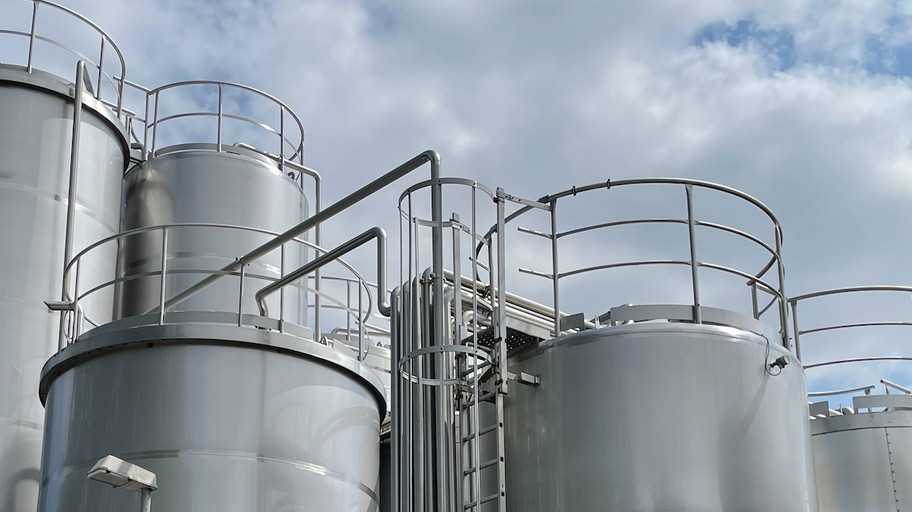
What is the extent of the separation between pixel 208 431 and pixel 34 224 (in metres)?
5.96

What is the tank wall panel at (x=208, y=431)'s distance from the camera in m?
12.9

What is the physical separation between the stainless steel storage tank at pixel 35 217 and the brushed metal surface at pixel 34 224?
1 centimetres

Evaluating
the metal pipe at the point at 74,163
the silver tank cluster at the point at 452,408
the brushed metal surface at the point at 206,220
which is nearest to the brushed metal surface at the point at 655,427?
the silver tank cluster at the point at 452,408

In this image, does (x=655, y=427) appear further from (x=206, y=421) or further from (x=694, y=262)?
(x=206, y=421)

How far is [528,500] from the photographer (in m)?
12.4

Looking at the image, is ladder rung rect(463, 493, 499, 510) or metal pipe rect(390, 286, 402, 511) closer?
ladder rung rect(463, 493, 499, 510)

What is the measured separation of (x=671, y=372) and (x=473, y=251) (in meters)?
2.45

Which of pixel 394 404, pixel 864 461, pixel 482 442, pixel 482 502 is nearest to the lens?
pixel 482 502

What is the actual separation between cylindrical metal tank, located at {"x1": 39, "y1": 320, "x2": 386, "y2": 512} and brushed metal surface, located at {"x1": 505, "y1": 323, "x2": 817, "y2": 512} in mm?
2291

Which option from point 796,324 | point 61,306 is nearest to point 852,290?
point 796,324

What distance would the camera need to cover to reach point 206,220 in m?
19.2

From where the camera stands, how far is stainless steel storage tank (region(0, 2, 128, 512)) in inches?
636

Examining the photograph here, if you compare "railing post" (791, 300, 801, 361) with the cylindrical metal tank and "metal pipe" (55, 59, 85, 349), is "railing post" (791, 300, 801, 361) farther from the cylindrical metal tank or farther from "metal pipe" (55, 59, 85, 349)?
"metal pipe" (55, 59, 85, 349)

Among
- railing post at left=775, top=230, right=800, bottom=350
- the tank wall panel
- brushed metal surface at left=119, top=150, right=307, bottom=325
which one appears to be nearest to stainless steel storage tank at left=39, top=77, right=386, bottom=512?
the tank wall panel
